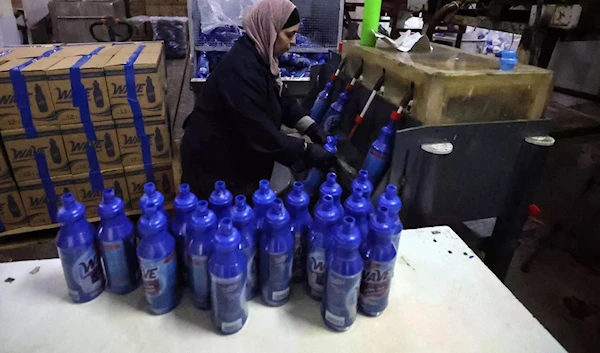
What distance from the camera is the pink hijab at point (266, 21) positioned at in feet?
5.09

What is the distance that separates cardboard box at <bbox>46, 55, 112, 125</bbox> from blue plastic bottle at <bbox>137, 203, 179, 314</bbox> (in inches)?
68.4

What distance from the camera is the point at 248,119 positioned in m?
1.54

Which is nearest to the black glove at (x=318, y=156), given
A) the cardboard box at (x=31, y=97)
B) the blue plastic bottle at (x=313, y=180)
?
the blue plastic bottle at (x=313, y=180)

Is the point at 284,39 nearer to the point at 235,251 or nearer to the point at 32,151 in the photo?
the point at 235,251

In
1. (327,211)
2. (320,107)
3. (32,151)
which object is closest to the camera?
(327,211)

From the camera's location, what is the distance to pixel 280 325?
0.88 m

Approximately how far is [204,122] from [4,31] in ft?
8.77

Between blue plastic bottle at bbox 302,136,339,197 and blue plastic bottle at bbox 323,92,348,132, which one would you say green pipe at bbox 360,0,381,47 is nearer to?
blue plastic bottle at bbox 323,92,348,132

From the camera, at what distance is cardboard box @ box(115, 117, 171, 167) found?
94.6 inches

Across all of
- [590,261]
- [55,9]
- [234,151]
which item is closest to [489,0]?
[590,261]

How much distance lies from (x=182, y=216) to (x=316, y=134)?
109cm

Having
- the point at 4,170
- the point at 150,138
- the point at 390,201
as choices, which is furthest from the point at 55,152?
the point at 390,201

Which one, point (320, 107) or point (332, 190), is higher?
point (332, 190)

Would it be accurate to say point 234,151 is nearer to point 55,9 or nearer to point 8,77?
point 8,77
